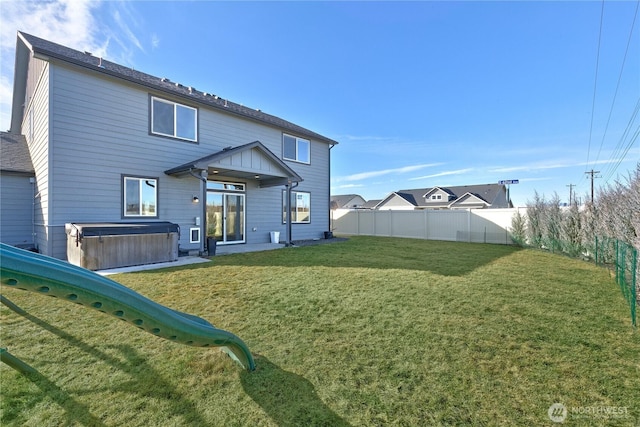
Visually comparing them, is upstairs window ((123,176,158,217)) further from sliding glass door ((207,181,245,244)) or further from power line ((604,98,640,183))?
power line ((604,98,640,183))

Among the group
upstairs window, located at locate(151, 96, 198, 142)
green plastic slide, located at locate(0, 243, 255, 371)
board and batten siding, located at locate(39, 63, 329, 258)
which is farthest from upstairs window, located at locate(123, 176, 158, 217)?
green plastic slide, located at locate(0, 243, 255, 371)

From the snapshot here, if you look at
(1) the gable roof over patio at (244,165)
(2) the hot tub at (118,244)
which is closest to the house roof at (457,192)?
(1) the gable roof over patio at (244,165)

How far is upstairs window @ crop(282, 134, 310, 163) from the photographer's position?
40.6 ft

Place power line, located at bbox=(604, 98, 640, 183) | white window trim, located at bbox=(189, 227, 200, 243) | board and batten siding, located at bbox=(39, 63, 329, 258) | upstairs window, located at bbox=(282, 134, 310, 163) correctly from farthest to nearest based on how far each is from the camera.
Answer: upstairs window, located at bbox=(282, 134, 310, 163) < power line, located at bbox=(604, 98, 640, 183) < white window trim, located at bbox=(189, 227, 200, 243) < board and batten siding, located at bbox=(39, 63, 329, 258)

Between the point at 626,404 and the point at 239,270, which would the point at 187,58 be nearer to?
the point at 239,270

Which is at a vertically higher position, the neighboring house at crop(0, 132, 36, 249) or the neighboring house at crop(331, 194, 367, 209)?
the neighboring house at crop(331, 194, 367, 209)

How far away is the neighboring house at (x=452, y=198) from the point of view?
3428 cm

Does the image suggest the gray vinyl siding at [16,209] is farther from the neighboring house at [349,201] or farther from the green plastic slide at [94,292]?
the neighboring house at [349,201]

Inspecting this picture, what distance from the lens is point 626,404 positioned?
2.00m

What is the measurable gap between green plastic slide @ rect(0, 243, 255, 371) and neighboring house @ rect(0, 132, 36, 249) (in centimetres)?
1024

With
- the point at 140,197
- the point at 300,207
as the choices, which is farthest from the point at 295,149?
the point at 140,197

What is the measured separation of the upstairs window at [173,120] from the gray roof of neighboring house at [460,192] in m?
34.2

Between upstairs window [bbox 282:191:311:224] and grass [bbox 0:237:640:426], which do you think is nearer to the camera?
grass [bbox 0:237:640:426]

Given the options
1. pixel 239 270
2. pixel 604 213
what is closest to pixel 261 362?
pixel 239 270
